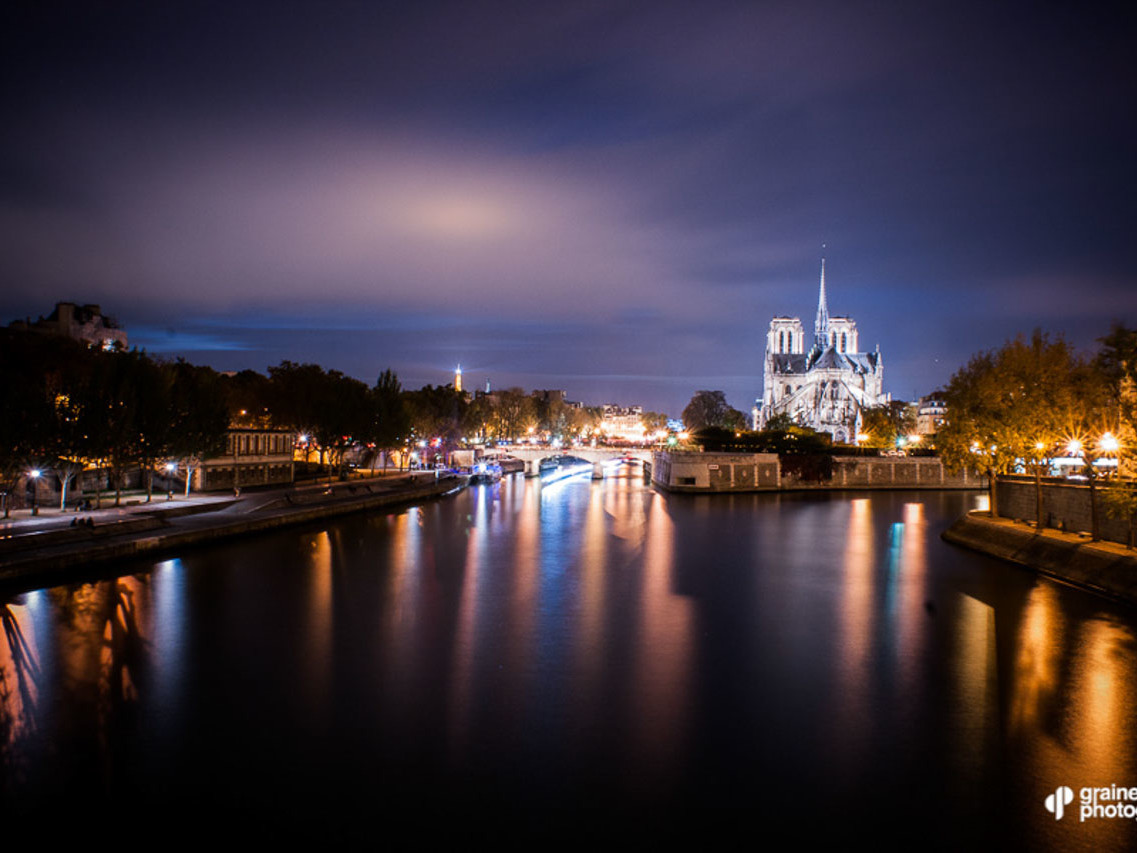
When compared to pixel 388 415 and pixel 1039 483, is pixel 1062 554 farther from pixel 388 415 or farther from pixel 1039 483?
pixel 388 415

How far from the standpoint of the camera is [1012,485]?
2989cm

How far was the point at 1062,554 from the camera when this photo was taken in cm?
2300

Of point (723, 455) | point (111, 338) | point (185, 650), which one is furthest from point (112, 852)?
point (111, 338)

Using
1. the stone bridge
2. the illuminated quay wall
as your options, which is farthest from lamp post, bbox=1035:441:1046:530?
the stone bridge

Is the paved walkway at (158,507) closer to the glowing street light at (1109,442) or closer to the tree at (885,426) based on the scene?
the glowing street light at (1109,442)

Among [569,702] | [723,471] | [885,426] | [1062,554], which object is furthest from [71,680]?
[885,426]

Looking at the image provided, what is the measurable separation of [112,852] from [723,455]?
54.6 metres

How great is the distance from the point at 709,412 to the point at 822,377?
74.3 ft

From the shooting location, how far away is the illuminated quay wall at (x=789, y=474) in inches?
2338

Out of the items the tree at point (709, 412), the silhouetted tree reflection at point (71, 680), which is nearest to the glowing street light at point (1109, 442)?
the silhouetted tree reflection at point (71, 680)

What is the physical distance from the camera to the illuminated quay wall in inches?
2338

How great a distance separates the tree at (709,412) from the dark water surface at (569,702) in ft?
266

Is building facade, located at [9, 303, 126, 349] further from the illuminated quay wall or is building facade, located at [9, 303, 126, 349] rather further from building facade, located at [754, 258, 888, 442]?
building facade, located at [754, 258, 888, 442]

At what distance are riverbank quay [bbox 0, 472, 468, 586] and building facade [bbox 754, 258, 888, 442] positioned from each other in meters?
79.2
